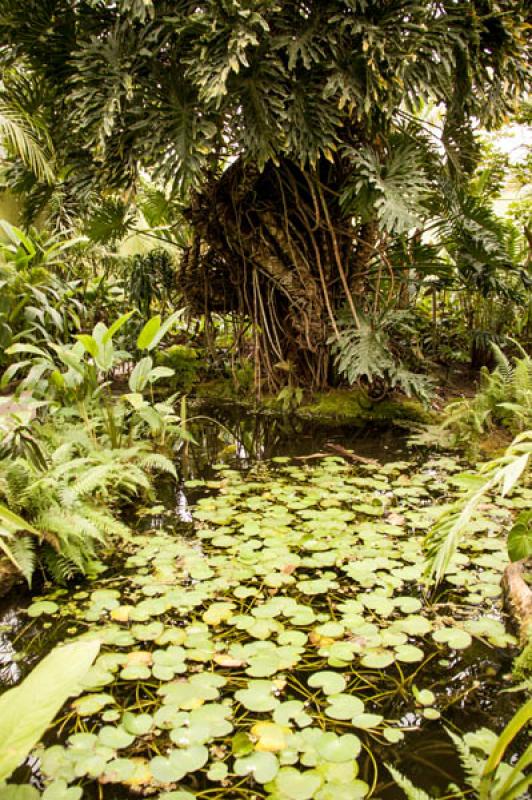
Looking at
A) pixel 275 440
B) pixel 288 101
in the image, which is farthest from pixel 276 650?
pixel 288 101

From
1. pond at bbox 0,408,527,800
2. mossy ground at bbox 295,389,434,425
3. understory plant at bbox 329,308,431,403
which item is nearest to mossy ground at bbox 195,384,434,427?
mossy ground at bbox 295,389,434,425

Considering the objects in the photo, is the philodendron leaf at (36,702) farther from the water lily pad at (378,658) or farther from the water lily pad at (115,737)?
the water lily pad at (378,658)

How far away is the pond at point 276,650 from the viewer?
120 centimetres

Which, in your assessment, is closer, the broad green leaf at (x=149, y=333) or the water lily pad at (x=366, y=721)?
the water lily pad at (x=366, y=721)

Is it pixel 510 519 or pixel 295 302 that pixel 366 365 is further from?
pixel 510 519

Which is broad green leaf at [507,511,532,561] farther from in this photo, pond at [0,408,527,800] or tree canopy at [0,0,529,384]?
tree canopy at [0,0,529,384]

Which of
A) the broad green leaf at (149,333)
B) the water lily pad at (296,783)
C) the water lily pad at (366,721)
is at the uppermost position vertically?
the broad green leaf at (149,333)

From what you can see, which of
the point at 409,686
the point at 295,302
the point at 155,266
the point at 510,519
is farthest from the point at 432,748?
the point at 155,266

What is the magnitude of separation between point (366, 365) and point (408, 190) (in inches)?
43.8

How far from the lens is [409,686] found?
1454 mm

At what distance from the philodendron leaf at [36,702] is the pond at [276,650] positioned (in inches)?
20.5

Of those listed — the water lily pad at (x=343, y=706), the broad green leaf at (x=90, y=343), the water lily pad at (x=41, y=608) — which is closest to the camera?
the water lily pad at (x=343, y=706)

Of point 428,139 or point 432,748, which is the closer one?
point 432,748

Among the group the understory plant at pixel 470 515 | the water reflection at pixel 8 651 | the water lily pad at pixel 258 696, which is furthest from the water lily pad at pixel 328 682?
the water reflection at pixel 8 651
